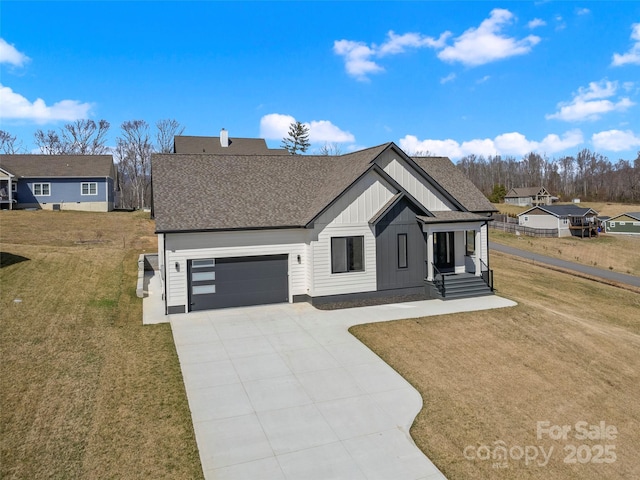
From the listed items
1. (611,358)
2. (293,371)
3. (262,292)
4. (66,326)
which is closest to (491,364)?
(611,358)

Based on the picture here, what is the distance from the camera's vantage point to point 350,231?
17016mm

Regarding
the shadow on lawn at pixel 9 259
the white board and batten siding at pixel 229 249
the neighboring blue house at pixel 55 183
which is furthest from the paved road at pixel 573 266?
the neighboring blue house at pixel 55 183

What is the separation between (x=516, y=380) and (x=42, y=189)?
42.9 m

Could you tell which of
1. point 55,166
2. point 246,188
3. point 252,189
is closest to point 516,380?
point 252,189

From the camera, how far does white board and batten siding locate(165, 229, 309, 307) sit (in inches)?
601

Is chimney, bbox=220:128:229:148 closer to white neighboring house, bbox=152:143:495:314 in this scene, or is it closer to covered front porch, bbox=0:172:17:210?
covered front porch, bbox=0:172:17:210

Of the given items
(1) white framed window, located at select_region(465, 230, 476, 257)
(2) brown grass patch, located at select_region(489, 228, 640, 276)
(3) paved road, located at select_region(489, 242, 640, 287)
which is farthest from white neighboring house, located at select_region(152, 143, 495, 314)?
(2) brown grass patch, located at select_region(489, 228, 640, 276)

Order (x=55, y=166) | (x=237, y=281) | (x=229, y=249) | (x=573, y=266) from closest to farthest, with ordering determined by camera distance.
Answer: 1. (x=229, y=249)
2. (x=237, y=281)
3. (x=573, y=266)
4. (x=55, y=166)

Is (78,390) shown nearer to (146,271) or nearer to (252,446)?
(252,446)

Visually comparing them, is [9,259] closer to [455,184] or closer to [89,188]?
[455,184]

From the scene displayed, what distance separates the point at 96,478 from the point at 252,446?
2.45 meters

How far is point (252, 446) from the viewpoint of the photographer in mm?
7445

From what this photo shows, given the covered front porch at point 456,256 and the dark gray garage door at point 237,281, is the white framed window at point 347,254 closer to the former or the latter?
the dark gray garage door at point 237,281

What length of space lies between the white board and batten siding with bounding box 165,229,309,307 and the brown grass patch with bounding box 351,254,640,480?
14.5 feet
